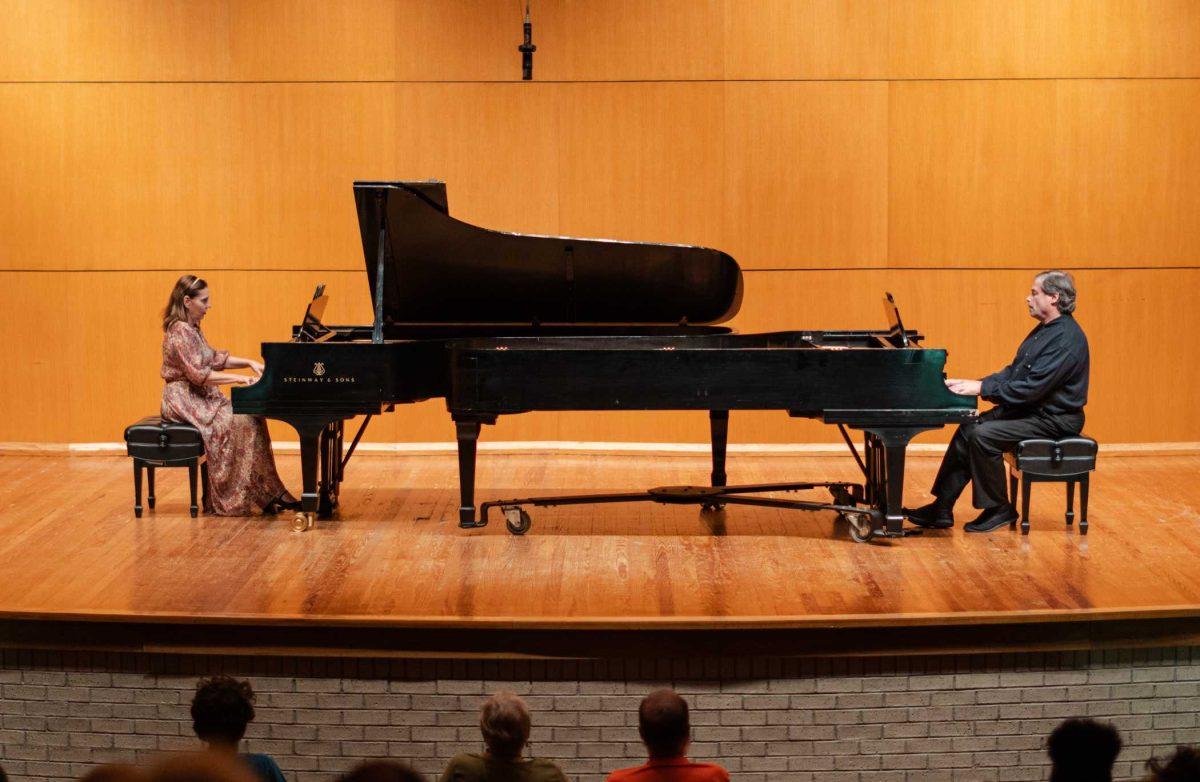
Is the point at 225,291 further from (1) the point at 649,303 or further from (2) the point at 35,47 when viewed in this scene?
(1) the point at 649,303

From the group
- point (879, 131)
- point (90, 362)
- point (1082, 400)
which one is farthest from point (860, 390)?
point (90, 362)

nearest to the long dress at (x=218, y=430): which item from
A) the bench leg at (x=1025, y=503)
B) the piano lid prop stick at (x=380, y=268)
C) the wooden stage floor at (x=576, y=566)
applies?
the wooden stage floor at (x=576, y=566)

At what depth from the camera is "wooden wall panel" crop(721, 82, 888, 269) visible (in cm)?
749

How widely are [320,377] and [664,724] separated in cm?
299

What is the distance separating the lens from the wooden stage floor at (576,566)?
14.4 ft

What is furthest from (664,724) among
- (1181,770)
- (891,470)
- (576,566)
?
(891,470)

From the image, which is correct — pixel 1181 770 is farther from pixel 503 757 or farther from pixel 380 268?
pixel 380 268

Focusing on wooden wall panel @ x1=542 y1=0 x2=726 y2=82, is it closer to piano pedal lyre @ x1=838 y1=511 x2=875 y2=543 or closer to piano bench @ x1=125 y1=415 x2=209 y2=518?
piano bench @ x1=125 y1=415 x2=209 y2=518

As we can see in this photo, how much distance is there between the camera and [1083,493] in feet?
18.3

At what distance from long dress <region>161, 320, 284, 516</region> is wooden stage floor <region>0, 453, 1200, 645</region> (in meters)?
0.13

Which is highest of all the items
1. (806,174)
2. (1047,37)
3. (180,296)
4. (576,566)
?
(1047,37)

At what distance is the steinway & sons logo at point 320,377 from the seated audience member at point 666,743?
2885 mm

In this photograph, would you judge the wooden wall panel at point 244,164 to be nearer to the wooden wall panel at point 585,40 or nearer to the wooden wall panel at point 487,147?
the wooden wall panel at point 487,147

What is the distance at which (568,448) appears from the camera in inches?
305
